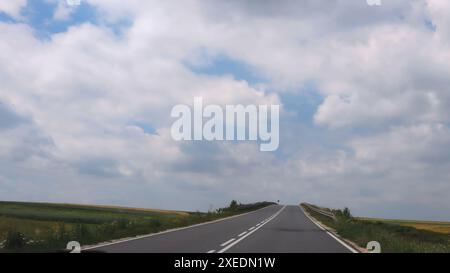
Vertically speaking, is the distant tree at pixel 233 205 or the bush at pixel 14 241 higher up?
the distant tree at pixel 233 205

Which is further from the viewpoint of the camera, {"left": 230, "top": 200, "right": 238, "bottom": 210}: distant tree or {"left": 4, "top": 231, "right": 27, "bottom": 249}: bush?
{"left": 230, "top": 200, "right": 238, "bottom": 210}: distant tree

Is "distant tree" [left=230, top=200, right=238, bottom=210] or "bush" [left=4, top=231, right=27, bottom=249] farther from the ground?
"distant tree" [left=230, top=200, right=238, bottom=210]

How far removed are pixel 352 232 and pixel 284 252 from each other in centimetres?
1252

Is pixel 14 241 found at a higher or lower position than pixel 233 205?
lower

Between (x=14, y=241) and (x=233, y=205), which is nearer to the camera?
(x=14, y=241)

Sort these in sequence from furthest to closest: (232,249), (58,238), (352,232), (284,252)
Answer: (352,232)
(58,238)
(232,249)
(284,252)

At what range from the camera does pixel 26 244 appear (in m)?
17.1

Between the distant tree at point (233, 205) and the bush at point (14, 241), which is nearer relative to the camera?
the bush at point (14, 241)
